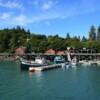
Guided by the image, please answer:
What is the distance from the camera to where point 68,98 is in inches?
2509

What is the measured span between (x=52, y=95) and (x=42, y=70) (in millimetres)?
55450

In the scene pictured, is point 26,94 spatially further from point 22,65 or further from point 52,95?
point 22,65

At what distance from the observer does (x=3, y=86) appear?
261ft

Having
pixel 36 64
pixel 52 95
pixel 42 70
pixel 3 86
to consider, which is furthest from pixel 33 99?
pixel 36 64

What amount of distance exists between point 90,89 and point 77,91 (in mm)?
4133

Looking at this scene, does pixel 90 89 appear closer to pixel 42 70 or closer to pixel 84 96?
pixel 84 96

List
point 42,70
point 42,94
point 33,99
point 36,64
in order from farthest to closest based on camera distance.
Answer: point 36,64 → point 42,70 → point 42,94 → point 33,99

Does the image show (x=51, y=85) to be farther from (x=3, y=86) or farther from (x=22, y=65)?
(x=22, y=65)

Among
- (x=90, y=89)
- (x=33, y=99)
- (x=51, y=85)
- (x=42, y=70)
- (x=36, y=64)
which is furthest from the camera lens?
(x=36, y=64)

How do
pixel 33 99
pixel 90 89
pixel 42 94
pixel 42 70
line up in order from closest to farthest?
pixel 33 99 → pixel 42 94 → pixel 90 89 → pixel 42 70

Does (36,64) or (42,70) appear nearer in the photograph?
(42,70)

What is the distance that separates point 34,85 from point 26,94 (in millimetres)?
13590

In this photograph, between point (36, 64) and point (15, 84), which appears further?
point (36, 64)

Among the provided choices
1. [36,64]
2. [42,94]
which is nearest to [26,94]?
[42,94]
